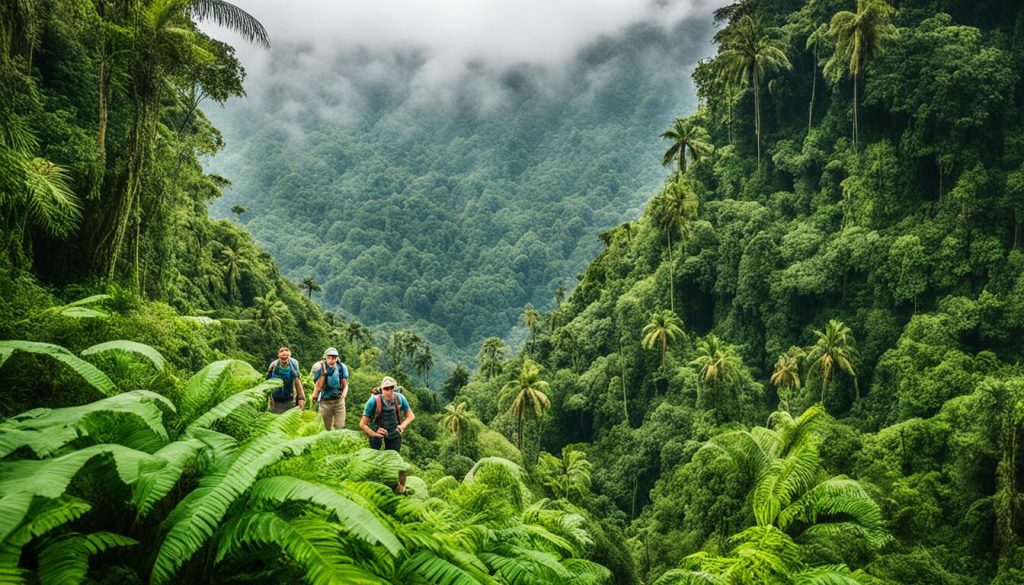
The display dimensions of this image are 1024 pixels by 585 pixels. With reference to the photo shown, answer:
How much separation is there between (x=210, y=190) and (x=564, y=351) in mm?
35602

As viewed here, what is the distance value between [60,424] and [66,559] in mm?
870

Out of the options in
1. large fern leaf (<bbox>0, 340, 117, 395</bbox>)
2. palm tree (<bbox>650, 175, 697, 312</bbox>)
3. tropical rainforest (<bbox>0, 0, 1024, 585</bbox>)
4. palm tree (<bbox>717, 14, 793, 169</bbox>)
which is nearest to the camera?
tropical rainforest (<bbox>0, 0, 1024, 585</bbox>)

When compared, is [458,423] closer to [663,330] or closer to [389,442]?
[663,330]

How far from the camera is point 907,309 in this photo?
4425cm

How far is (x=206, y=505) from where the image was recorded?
372 cm

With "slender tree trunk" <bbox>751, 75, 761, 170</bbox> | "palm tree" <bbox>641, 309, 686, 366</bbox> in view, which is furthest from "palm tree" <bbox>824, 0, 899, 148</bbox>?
"palm tree" <bbox>641, 309, 686, 366</bbox>

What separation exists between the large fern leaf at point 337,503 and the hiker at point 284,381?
5954 millimetres

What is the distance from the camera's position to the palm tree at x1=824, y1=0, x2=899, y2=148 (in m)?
46.4

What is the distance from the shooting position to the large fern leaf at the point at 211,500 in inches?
140

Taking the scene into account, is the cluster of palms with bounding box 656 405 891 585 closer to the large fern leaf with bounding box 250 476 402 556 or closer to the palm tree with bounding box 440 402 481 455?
the large fern leaf with bounding box 250 476 402 556

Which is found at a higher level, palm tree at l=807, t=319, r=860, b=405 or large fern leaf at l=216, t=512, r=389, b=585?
palm tree at l=807, t=319, r=860, b=405

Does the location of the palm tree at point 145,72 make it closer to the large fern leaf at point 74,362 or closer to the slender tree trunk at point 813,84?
the large fern leaf at point 74,362

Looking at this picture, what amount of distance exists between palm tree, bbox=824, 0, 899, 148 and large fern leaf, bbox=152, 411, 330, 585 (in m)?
53.5

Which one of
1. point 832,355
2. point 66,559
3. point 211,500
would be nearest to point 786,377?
point 832,355
